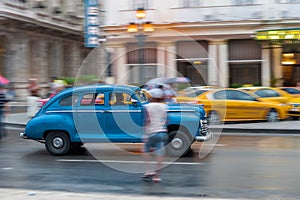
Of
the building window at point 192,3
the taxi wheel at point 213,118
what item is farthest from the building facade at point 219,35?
the taxi wheel at point 213,118

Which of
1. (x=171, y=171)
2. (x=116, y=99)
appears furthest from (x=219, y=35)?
(x=171, y=171)

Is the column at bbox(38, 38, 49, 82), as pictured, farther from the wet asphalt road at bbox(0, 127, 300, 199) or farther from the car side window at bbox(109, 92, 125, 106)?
the car side window at bbox(109, 92, 125, 106)

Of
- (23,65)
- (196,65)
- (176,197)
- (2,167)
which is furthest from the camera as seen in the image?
(23,65)

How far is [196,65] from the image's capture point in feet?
88.1

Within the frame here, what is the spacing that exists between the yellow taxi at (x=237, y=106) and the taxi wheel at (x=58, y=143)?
7.20 metres

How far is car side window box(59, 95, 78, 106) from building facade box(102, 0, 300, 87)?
14420 millimetres

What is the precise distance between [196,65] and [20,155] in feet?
52.1

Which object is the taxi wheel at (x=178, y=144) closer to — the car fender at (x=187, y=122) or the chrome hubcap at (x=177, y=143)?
the chrome hubcap at (x=177, y=143)

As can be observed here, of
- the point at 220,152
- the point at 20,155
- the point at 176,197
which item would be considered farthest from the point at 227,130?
the point at 176,197

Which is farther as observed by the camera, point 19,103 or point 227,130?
point 19,103

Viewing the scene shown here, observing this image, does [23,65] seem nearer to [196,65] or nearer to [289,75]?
[196,65]

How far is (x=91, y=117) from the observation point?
39.4ft

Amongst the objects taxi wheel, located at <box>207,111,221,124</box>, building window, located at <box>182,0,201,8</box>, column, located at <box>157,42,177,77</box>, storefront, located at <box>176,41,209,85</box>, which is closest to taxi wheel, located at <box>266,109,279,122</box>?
taxi wheel, located at <box>207,111,221,124</box>

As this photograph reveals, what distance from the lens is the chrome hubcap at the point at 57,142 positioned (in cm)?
1230
